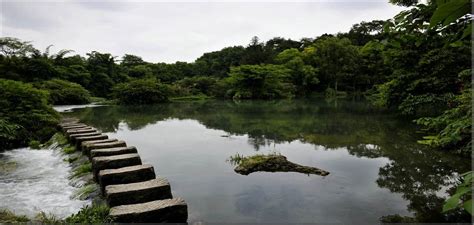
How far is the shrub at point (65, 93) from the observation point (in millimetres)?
22984

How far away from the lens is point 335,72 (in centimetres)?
3738

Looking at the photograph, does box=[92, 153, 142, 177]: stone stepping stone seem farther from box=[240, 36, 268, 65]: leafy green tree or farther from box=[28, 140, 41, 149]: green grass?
box=[240, 36, 268, 65]: leafy green tree

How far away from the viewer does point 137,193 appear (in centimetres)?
420

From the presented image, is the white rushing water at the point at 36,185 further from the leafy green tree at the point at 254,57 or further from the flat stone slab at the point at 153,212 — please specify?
the leafy green tree at the point at 254,57

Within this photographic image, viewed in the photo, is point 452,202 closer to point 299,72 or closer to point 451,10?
point 451,10

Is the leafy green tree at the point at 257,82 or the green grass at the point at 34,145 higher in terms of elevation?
the leafy green tree at the point at 257,82

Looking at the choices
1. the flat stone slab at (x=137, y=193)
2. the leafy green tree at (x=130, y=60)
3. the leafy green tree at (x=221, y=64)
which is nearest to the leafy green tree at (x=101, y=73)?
the leafy green tree at (x=130, y=60)

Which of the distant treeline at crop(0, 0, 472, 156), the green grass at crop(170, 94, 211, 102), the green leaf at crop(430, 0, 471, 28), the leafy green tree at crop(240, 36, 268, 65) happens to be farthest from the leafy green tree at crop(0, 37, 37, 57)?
the green leaf at crop(430, 0, 471, 28)

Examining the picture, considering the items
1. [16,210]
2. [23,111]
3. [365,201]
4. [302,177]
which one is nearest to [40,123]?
[23,111]

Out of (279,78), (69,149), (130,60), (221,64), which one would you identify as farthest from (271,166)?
(130,60)

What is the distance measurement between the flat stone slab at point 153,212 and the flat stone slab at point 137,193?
0.98 ft

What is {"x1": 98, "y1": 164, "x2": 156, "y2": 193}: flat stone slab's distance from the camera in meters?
4.77

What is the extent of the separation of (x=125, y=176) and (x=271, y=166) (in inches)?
110

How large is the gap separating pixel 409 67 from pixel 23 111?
13.5 metres
